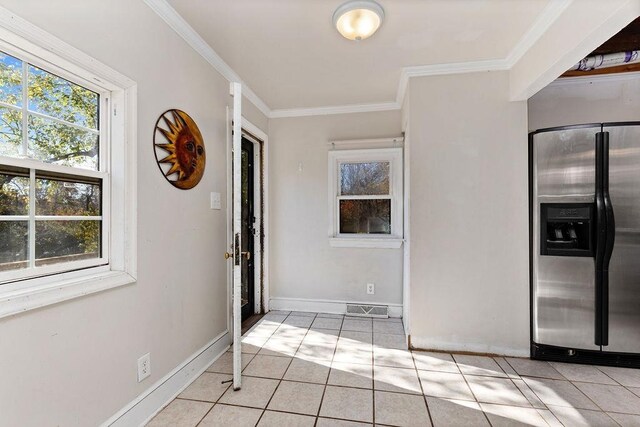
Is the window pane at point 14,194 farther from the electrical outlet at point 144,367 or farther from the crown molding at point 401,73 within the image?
the crown molding at point 401,73

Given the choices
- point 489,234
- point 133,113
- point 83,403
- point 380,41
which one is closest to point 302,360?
point 83,403

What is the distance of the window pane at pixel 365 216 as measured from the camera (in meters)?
3.48

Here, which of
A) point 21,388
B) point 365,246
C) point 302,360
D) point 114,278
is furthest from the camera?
point 365,246

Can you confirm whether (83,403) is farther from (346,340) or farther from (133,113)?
(346,340)

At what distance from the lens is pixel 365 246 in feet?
11.3

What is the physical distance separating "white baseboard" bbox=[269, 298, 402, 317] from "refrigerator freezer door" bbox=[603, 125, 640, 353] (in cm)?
187

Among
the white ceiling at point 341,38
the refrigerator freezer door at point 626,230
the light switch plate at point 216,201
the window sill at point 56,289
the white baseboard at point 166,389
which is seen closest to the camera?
the window sill at point 56,289

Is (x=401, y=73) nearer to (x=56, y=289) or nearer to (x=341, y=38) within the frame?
(x=341, y=38)

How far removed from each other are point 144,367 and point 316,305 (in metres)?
2.14

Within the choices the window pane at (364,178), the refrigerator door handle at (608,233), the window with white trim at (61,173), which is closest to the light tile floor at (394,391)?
the refrigerator door handle at (608,233)

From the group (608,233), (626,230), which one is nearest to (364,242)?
(608,233)

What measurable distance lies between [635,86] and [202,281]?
14.5ft

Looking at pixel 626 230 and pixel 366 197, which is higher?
pixel 366 197

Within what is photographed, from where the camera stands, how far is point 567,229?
2.34 meters
